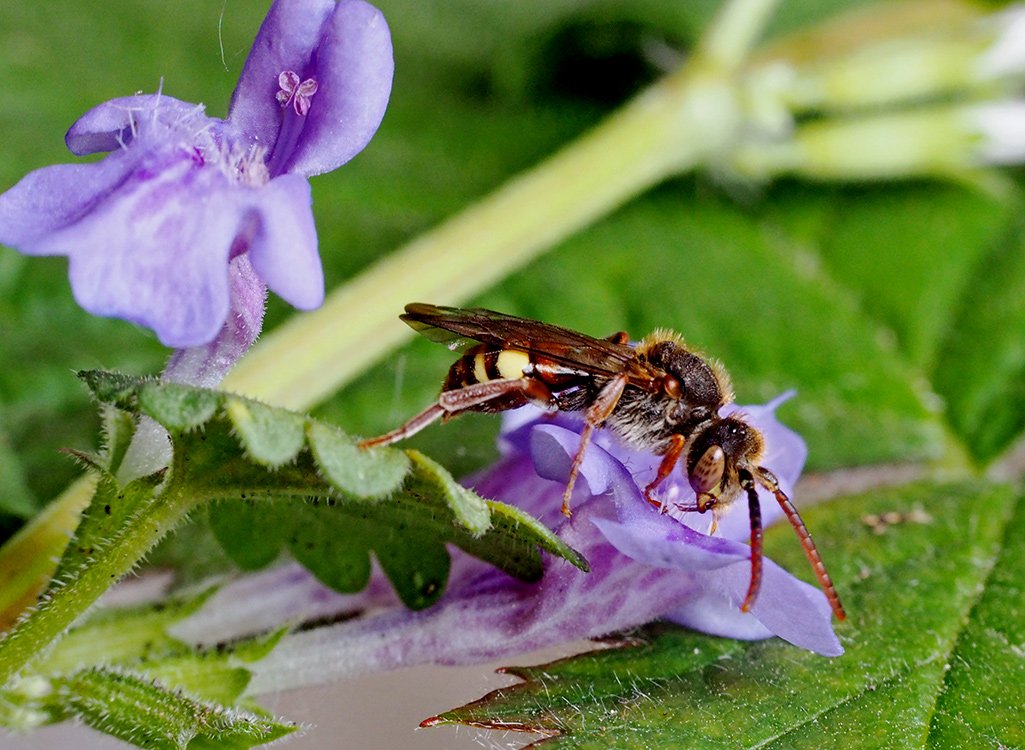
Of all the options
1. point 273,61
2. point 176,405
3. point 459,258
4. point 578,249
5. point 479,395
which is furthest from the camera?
point 578,249

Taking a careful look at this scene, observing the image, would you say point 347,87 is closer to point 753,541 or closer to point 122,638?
point 753,541

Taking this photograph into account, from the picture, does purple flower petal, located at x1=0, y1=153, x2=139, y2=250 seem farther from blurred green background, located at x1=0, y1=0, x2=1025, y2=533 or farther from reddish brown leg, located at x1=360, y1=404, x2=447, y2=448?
blurred green background, located at x1=0, y1=0, x2=1025, y2=533

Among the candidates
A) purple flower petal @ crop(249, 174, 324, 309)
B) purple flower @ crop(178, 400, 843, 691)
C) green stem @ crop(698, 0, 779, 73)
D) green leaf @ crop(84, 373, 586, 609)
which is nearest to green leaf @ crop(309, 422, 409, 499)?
green leaf @ crop(84, 373, 586, 609)

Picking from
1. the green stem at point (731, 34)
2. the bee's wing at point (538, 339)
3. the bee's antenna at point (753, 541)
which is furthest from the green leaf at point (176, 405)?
the green stem at point (731, 34)

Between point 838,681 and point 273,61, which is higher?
point 273,61

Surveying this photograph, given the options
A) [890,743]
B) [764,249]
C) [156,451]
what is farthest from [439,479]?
[764,249]

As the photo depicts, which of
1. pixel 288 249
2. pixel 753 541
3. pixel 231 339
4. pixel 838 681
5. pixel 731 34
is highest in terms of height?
pixel 288 249

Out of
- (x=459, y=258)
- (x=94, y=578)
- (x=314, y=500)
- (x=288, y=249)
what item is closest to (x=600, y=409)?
(x=314, y=500)
